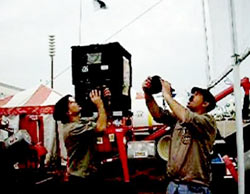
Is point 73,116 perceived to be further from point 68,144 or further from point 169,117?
point 169,117

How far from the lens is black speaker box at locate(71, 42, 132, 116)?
16.0 ft

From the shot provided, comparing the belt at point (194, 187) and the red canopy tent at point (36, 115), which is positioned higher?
the red canopy tent at point (36, 115)

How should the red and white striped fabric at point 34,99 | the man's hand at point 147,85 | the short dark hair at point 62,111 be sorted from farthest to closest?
the red and white striped fabric at point 34,99, the short dark hair at point 62,111, the man's hand at point 147,85

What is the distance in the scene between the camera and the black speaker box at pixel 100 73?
4887 mm

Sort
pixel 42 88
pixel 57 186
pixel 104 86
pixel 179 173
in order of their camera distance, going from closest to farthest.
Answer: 1. pixel 179 173
2. pixel 104 86
3. pixel 57 186
4. pixel 42 88

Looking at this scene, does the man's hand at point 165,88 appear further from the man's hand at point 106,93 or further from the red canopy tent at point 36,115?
the red canopy tent at point 36,115

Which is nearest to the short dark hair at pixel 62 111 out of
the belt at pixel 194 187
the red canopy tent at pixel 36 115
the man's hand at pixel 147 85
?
the man's hand at pixel 147 85

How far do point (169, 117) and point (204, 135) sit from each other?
0.43m

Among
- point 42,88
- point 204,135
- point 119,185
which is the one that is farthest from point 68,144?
point 42,88

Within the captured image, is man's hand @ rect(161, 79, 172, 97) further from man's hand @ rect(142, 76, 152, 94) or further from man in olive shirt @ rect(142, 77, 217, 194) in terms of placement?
man's hand @ rect(142, 76, 152, 94)

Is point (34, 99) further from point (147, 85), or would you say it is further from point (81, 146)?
point (147, 85)

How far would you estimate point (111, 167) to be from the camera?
596 centimetres

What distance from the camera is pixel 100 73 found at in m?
4.95

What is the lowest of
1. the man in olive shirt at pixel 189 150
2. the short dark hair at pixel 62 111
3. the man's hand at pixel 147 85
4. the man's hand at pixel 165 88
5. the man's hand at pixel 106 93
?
the man in olive shirt at pixel 189 150
